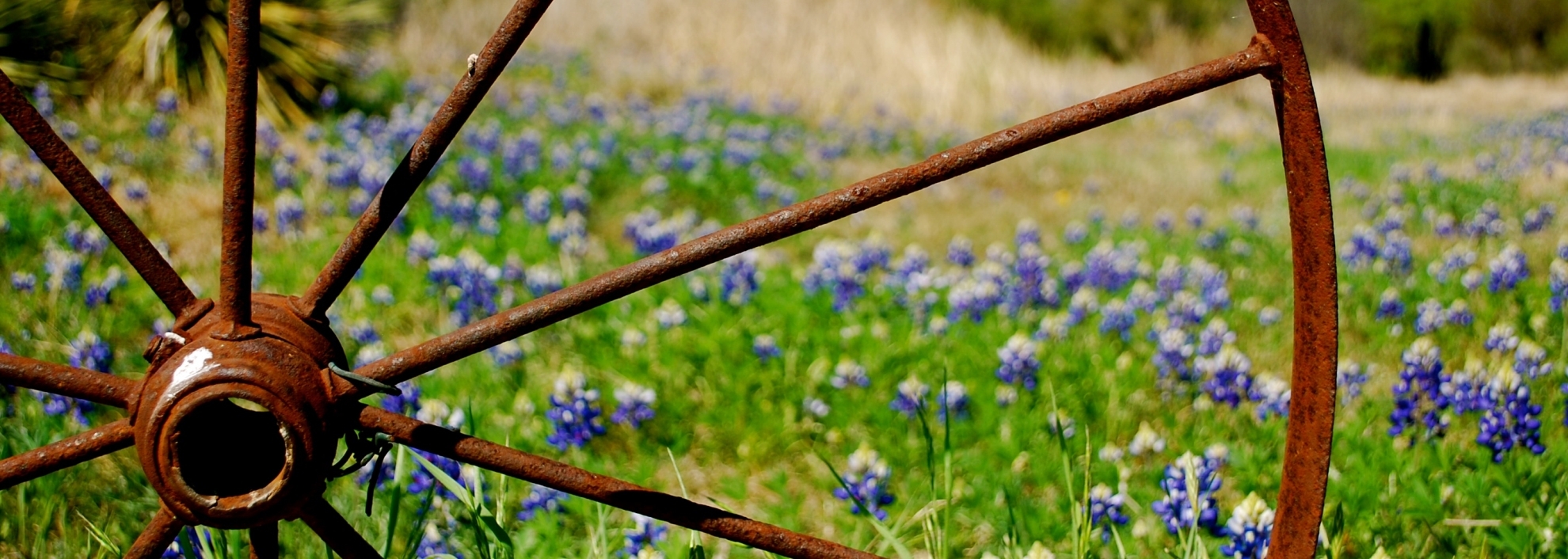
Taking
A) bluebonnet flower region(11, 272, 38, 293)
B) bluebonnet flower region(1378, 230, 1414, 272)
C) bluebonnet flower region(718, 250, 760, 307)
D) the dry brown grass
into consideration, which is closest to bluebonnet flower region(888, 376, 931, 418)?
bluebonnet flower region(718, 250, 760, 307)

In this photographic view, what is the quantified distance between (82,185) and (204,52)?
604 cm

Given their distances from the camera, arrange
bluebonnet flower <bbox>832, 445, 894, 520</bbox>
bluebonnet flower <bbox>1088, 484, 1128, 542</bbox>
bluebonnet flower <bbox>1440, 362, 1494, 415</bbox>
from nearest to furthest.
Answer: bluebonnet flower <bbox>1088, 484, 1128, 542</bbox>
bluebonnet flower <bbox>832, 445, 894, 520</bbox>
bluebonnet flower <bbox>1440, 362, 1494, 415</bbox>

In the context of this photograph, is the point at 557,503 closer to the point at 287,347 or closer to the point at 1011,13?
the point at 287,347

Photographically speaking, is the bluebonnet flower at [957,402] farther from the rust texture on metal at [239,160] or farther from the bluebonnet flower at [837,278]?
the rust texture on metal at [239,160]

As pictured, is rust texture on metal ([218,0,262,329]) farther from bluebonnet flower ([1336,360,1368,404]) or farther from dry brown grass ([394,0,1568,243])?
dry brown grass ([394,0,1568,243])

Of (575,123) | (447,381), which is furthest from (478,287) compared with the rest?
(575,123)

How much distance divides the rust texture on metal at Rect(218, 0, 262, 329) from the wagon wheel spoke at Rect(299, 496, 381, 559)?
0.90 ft

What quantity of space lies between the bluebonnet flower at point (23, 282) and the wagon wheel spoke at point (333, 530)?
2485 millimetres

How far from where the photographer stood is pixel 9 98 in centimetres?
125

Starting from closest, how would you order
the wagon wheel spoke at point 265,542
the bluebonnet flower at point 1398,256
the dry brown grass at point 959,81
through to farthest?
the wagon wheel spoke at point 265,542, the bluebonnet flower at point 1398,256, the dry brown grass at point 959,81

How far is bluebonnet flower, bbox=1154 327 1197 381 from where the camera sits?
2936 millimetres

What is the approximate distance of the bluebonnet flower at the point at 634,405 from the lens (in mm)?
2652

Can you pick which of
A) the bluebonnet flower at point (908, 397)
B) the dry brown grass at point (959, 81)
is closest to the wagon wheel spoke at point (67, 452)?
the bluebonnet flower at point (908, 397)

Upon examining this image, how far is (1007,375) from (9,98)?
2.26 meters
